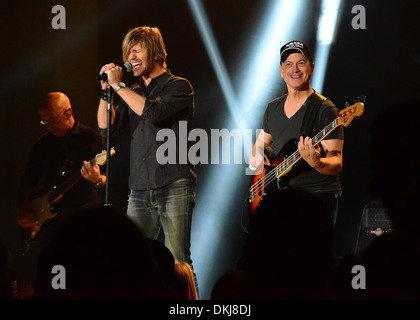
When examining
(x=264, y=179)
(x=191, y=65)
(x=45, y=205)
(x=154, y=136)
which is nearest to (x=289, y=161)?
(x=264, y=179)

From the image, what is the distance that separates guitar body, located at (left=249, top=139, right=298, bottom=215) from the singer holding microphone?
0.53 metres

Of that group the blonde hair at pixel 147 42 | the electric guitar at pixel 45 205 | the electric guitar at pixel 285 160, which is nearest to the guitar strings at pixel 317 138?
the electric guitar at pixel 285 160

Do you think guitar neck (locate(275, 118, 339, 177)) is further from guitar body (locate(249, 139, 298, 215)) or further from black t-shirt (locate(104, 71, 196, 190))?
black t-shirt (locate(104, 71, 196, 190))

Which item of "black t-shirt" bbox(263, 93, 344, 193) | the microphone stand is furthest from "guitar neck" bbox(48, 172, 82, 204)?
"black t-shirt" bbox(263, 93, 344, 193)

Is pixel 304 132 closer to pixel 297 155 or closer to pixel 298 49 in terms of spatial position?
pixel 297 155

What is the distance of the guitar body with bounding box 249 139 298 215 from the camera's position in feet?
11.1

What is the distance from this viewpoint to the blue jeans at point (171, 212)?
3.25 meters

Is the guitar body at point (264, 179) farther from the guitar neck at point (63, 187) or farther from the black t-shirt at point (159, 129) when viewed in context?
the guitar neck at point (63, 187)

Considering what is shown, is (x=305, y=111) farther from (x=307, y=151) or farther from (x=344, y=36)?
(x=344, y=36)

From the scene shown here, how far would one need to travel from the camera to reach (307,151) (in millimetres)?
3111

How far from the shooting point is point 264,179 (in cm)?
360

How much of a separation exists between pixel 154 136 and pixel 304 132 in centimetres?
97

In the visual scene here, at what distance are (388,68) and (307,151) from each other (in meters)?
1.64

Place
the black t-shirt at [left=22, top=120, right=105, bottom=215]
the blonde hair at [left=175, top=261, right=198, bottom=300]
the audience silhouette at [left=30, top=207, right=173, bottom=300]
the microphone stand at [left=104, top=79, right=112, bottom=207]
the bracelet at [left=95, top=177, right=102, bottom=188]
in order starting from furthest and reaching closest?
the black t-shirt at [left=22, top=120, right=105, bottom=215]
the bracelet at [left=95, top=177, right=102, bottom=188]
the microphone stand at [left=104, top=79, right=112, bottom=207]
the blonde hair at [left=175, top=261, right=198, bottom=300]
the audience silhouette at [left=30, top=207, right=173, bottom=300]
